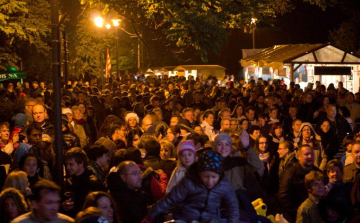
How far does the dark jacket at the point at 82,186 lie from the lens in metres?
6.45

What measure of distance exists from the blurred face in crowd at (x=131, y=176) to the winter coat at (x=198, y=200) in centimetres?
116

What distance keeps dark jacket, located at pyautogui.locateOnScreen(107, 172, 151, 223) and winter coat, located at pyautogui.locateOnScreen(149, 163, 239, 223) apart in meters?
1.13

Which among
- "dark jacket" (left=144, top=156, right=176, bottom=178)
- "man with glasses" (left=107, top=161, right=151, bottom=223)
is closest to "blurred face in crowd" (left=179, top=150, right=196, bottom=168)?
"man with glasses" (left=107, top=161, right=151, bottom=223)

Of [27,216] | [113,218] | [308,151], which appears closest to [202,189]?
[113,218]

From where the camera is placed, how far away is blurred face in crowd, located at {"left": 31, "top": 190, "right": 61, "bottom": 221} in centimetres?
469

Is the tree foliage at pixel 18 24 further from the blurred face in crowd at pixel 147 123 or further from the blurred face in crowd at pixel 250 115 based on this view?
the blurred face in crowd at pixel 250 115

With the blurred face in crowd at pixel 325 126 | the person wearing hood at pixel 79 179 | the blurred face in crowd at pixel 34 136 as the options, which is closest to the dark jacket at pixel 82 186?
the person wearing hood at pixel 79 179

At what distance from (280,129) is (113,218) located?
6.67 metres

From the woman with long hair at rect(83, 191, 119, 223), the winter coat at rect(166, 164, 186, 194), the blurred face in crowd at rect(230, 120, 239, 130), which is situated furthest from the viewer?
the blurred face in crowd at rect(230, 120, 239, 130)

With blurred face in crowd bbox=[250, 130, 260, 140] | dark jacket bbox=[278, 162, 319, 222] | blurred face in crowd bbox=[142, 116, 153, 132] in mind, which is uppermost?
blurred face in crowd bbox=[142, 116, 153, 132]

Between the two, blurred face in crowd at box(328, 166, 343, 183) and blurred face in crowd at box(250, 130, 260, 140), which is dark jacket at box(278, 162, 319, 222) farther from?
blurred face in crowd at box(250, 130, 260, 140)

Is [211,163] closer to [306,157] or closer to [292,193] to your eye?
[292,193]

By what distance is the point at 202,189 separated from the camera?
16.8 ft

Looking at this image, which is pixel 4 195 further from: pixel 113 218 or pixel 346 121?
pixel 346 121
